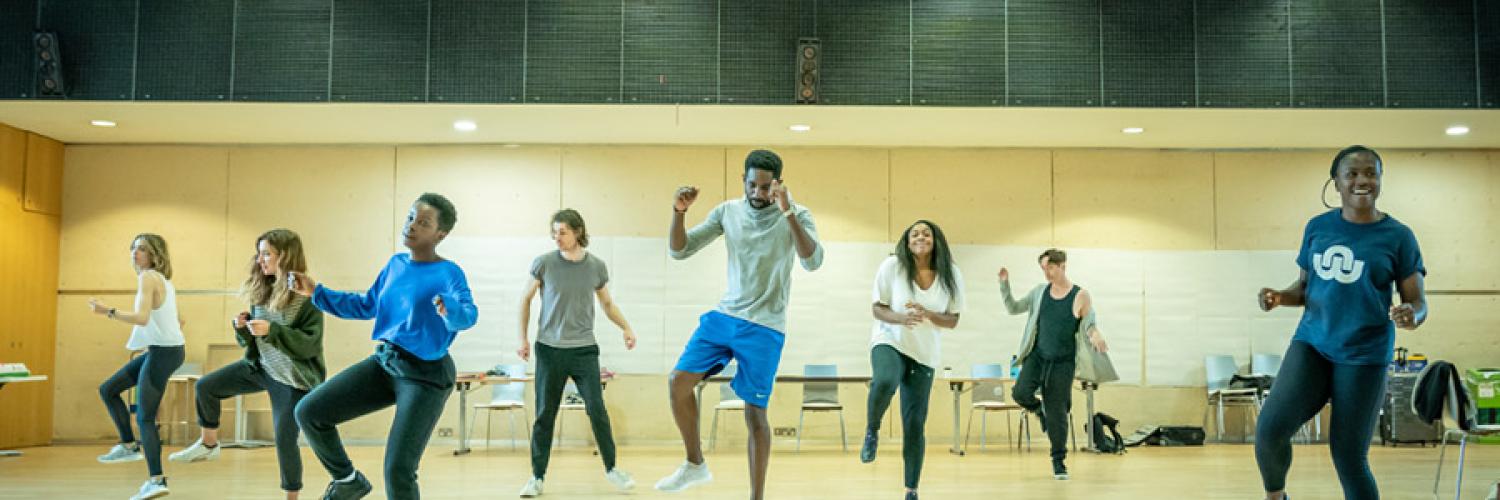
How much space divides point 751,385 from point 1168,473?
15.0 feet

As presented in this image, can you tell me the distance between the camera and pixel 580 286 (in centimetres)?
695

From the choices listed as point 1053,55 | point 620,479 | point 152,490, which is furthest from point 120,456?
point 1053,55

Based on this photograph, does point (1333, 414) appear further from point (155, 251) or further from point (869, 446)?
point (155, 251)

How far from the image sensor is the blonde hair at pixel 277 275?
5105mm

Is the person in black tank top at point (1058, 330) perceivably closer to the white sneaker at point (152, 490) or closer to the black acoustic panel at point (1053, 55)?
the black acoustic panel at point (1053, 55)

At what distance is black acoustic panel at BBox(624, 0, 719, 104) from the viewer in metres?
9.52

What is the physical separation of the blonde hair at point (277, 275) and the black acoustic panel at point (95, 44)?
17.2 ft

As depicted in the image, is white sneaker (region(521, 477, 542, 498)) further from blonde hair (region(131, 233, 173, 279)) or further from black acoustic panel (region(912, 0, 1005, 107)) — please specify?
black acoustic panel (region(912, 0, 1005, 107))

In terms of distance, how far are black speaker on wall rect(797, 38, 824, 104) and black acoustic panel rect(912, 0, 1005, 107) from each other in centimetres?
81

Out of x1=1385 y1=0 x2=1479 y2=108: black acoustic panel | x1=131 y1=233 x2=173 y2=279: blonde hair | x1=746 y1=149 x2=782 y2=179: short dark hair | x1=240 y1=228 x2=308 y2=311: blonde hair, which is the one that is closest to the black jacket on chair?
x1=746 y1=149 x2=782 y2=179: short dark hair

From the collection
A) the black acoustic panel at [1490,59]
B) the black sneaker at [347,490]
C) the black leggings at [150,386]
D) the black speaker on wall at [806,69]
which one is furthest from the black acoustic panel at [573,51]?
the black acoustic panel at [1490,59]

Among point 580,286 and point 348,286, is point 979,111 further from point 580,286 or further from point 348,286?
point 348,286

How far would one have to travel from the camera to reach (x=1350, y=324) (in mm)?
4066

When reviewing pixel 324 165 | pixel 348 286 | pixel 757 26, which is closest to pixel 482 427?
pixel 348 286
